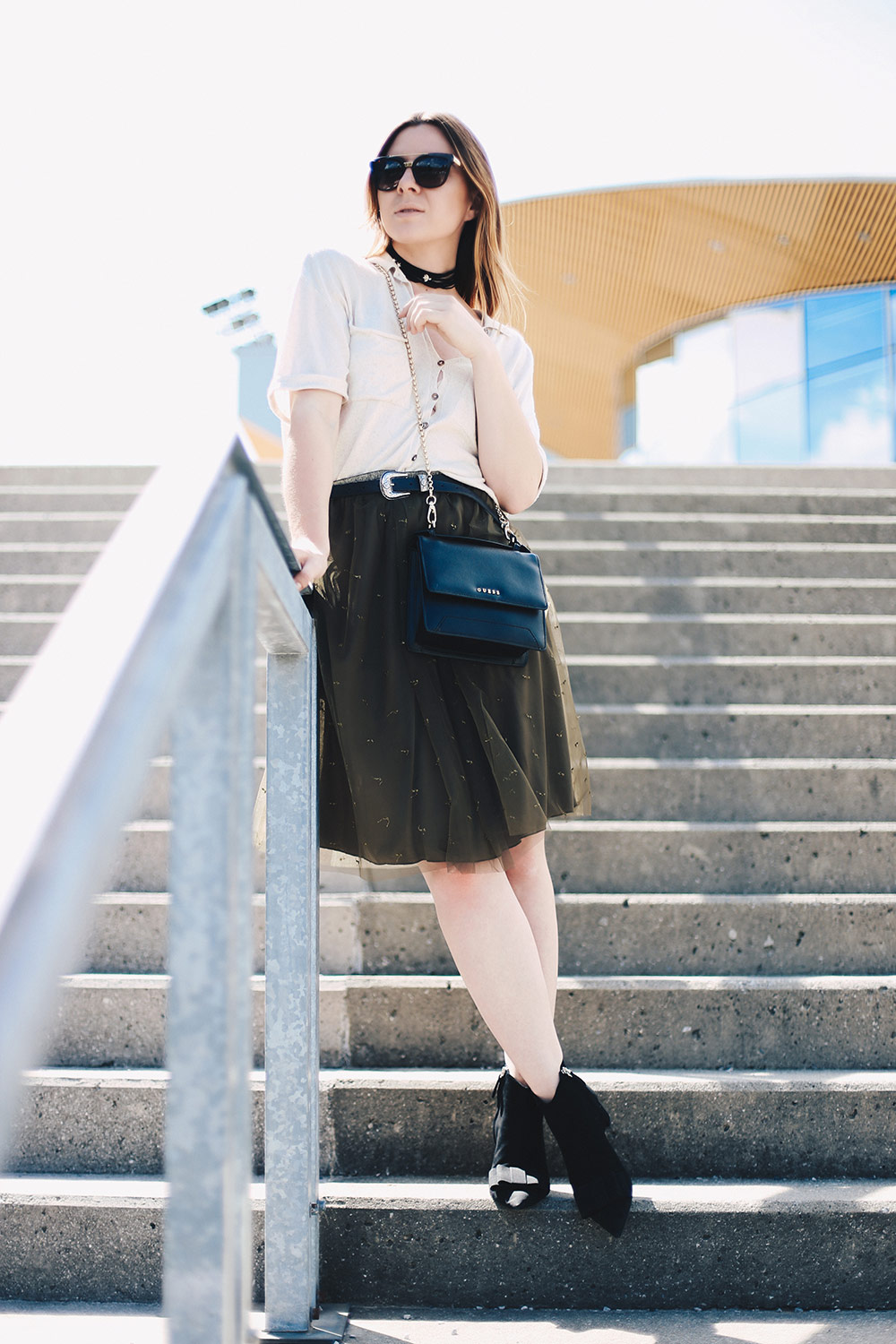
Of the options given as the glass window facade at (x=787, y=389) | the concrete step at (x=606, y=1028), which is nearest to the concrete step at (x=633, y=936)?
the concrete step at (x=606, y=1028)

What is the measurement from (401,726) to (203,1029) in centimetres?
78

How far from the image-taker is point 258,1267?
159cm

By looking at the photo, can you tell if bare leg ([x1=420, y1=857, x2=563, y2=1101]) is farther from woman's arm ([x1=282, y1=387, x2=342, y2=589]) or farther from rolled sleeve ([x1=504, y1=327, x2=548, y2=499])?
rolled sleeve ([x1=504, y1=327, x2=548, y2=499])

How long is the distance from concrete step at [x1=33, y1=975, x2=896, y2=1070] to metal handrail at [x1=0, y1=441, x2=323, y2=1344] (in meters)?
1.01

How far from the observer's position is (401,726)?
1.48 meters

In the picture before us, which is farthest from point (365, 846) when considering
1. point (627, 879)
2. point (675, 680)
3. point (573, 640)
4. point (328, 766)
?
point (573, 640)

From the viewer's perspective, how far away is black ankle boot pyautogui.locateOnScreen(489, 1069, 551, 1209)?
5.11 ft

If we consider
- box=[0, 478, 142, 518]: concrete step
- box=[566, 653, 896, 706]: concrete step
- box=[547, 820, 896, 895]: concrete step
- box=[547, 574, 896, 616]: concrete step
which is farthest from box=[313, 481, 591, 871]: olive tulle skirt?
box=[0, 478, 142, 518]: concrete step

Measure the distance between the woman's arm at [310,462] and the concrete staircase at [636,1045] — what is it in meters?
0.92

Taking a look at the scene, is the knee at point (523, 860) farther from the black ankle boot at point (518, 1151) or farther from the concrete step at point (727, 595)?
the concrete step at point (727, 595)

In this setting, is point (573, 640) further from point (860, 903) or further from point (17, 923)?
Result: point (17, 923)

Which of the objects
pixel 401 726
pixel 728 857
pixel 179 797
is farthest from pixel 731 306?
pixel 179 797

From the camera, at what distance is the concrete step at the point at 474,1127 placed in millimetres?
1773

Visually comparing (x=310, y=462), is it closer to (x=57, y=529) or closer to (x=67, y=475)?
(x=57, y=529)
